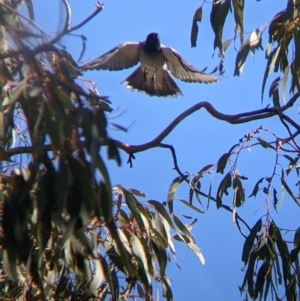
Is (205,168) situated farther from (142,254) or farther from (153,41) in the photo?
(153,41)

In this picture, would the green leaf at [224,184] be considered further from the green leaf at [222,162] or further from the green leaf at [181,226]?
the green leaf at [181,226]

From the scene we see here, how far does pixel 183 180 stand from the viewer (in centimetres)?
292

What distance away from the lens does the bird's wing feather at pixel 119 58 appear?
4.44 metres

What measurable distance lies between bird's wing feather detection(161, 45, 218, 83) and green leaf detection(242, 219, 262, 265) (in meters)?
1.82

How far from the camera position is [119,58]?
4711 millimetres

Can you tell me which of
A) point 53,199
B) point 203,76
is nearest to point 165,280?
point 53,199

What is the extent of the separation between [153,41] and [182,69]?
31 centimetres

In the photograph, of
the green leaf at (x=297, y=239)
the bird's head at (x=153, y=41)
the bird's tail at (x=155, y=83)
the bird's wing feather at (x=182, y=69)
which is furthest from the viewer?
the bird's head at (x=153, y=41)

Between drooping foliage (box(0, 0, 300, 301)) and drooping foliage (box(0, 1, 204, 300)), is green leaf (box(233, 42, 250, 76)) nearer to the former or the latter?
drooping foliage (box(0, 0, 300, 301))

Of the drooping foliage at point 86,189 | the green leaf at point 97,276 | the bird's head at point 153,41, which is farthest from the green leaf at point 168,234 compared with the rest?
the bird's head at point 153,41

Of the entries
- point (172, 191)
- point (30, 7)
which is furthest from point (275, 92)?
point (30, 7)

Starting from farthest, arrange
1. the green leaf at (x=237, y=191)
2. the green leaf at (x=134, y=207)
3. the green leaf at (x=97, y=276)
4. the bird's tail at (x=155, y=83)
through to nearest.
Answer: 1. the bird's tail at (x=155, y=83)
2. the green leaf at (x=237, y=191)
3. the green leaf at (x=134, y=207)
4. the green leaf at (x=97, y=276)

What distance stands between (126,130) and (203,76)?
9.91 ft

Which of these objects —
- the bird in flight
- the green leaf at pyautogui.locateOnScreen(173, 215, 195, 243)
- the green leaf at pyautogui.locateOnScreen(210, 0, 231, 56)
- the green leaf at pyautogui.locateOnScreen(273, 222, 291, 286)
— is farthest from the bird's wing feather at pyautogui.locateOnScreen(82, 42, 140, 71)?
the green leaf at pyautogui.locateOnScreen(273, 222, 291, 286)
